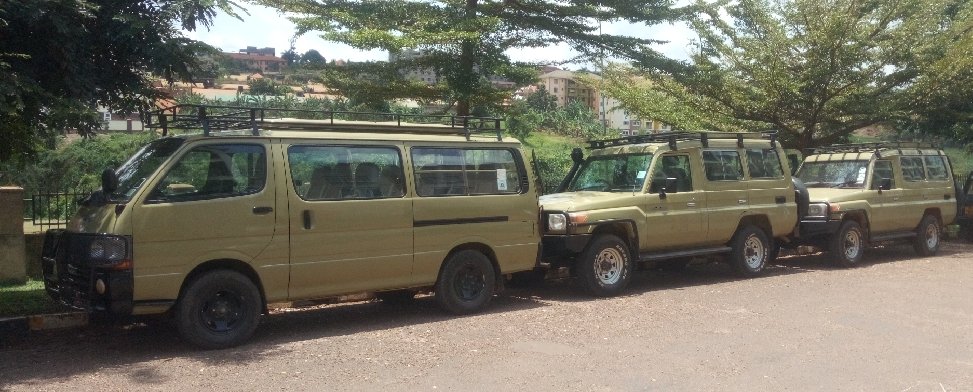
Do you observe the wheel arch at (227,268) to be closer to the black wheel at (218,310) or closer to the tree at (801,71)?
the black wheel at (218,310)

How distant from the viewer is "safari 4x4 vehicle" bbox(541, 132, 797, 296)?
428 inches

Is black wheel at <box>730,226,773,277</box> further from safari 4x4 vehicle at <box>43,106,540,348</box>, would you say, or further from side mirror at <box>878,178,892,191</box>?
safari 4x4 vehicle at <box>43,106,540,348</box>

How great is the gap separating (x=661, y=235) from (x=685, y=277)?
1955mm

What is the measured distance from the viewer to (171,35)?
30.0 ft

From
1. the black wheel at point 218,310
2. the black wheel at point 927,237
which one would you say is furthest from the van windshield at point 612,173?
the black wheel at point 927,237

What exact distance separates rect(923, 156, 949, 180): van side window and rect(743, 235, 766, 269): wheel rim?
5261mm

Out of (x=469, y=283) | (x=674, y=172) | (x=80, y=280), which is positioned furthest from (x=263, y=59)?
(x=80, y=280)

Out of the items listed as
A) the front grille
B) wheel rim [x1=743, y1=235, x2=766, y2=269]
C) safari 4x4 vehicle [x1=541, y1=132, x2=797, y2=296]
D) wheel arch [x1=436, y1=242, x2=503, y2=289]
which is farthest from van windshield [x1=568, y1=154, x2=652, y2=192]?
the front grille

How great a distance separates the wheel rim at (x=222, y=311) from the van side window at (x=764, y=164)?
26.2 feet

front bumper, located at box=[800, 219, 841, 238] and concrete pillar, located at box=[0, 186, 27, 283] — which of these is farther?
front bumper, located at box=[800, 219, 841, 238]

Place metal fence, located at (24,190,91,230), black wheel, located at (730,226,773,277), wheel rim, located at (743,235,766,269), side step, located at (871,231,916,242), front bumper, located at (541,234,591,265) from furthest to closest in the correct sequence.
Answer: side step, located at (871,231,916,242), wheel rim, located at (743,235,766,269), black wheel, located at (730,226,773,277), metal fence, located at (24,190,91,230), front bumper, located at (541,234,591,265)

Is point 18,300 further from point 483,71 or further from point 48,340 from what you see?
point 483,71

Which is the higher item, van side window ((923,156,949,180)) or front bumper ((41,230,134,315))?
van side window ((923,156,949,180))

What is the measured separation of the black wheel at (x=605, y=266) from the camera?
35.6 ft
